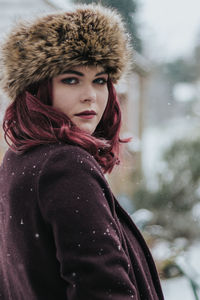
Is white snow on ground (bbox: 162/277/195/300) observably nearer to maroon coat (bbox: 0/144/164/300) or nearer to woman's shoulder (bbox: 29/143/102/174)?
maroon coat (bbox: 0/144/164/300)

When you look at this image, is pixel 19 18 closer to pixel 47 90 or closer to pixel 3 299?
pixel 47 90

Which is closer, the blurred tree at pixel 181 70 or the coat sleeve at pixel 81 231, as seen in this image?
the coat sleeve at pixel 81 231

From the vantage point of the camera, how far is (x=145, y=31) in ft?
16.0

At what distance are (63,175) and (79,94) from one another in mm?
245

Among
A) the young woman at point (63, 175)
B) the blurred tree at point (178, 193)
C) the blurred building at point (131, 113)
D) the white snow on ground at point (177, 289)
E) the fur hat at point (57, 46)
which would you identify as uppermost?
the blurred building at point (131, 113)

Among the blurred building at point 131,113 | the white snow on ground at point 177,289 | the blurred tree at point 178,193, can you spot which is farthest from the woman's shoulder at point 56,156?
the blurred tree at point 178,193

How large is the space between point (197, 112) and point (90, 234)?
18.0 feet

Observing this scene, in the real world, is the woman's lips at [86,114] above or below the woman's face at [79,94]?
below

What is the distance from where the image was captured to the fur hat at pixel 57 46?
0.96 meters

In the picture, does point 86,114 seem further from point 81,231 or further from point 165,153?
point 165,153

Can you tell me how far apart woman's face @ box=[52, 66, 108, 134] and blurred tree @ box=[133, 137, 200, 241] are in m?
3.91

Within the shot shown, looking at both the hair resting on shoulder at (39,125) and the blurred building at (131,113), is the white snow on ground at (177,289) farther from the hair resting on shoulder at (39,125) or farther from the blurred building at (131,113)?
the hair resting on shoulder at (39,125)

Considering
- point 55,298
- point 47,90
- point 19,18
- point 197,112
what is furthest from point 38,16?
point 197,112

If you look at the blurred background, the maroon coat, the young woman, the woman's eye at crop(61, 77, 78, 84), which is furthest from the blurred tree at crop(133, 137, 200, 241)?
the woman's eye at crop(61, 77, 78, 84)
